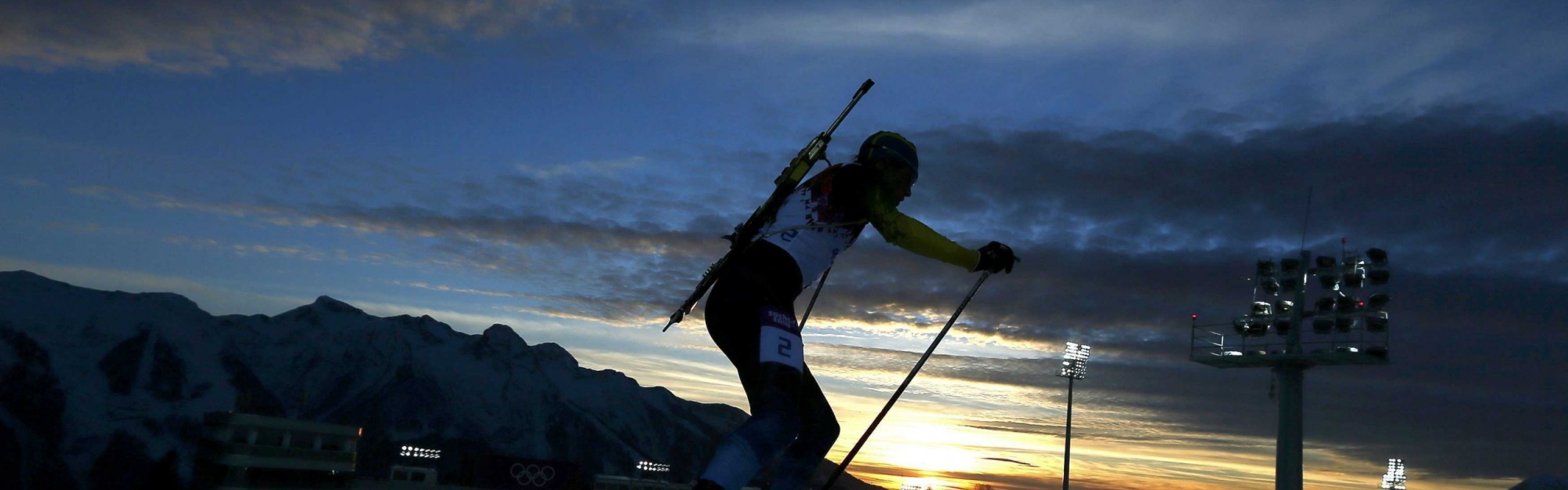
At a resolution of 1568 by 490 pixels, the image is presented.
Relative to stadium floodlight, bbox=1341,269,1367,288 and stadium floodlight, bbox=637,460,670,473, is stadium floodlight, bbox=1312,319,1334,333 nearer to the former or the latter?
stadium floodlight, bbox=1341,269,1367,288

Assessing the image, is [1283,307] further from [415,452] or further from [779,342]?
[415,452]

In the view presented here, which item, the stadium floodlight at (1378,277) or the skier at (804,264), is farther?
the stadium floodlight at (1378,277)

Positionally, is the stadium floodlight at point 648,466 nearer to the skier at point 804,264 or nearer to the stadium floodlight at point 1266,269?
the stadium floodlight at point 1266,269

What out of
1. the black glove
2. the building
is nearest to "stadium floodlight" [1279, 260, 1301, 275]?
the building

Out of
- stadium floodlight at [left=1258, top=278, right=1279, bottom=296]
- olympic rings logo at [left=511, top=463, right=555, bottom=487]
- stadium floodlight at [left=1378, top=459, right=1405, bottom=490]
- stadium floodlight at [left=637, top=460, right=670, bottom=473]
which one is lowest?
olympic rings logo at [left=511, top=463, right=555, bottom=487]

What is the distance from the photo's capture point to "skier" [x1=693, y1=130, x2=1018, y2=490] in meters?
4.03

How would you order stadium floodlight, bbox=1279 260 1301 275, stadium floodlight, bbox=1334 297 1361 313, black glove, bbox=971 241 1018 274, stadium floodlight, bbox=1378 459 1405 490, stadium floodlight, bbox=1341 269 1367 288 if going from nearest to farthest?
black glove, bbox=971 241 1018 274, stadium floodlight, bbox=1341 269 1367 288, stadium floodlight, bbox=1334 297 1361 313, stadium floodlight, bbox=1279 260 1301 275, stadium floodlight, bbox=1378 459 1405 490

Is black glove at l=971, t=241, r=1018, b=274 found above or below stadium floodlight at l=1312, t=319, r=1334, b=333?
below

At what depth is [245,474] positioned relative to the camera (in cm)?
689

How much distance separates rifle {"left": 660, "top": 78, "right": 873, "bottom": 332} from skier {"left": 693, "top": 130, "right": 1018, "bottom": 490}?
0.05m

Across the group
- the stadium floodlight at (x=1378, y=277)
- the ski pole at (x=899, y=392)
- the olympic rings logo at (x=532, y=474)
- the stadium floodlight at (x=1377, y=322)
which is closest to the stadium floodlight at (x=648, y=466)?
the olympic rings logo at (x=532, y=474)

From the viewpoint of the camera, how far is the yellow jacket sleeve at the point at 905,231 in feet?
13.9

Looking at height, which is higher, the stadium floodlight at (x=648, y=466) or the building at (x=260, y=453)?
the building at (x=260, y=453)

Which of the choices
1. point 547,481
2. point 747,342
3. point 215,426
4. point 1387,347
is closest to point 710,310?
point 747,342
